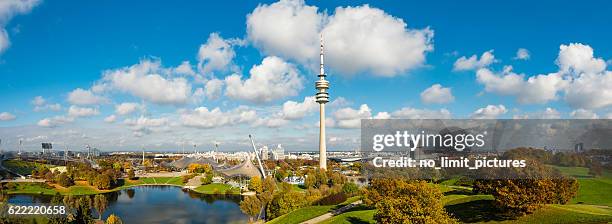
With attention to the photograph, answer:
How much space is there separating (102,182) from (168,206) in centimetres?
3188

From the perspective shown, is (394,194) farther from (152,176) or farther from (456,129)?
(152,176)

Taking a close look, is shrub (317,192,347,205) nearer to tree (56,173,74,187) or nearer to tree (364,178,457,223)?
tree (364,178,457,223)

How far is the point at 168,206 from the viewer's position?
65.1 meters

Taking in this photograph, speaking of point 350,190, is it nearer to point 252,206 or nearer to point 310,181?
point 252,206

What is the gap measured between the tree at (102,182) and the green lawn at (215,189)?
18.4 metres

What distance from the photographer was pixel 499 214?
29.3 meters

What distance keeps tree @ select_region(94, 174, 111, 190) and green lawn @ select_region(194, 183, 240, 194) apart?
60.3 ft

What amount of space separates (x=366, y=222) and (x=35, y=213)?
25367 mm

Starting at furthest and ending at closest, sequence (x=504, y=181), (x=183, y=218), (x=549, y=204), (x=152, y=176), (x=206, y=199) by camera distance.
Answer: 1. (x=152, y=176)
2. (x=206, y=199)
3. (x=183, y=218)
4. (x=549, y=204)
5. (x=504, y=181)

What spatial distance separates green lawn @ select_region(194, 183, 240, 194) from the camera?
8421cm

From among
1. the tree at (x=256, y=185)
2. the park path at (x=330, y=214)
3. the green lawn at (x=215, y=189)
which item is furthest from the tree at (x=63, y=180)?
the park path at (x=330, y=214)

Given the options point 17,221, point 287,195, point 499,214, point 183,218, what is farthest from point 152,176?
point 499,214

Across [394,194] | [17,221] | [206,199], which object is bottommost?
[206,199]

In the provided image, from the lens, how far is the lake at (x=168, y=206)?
53.5 m
